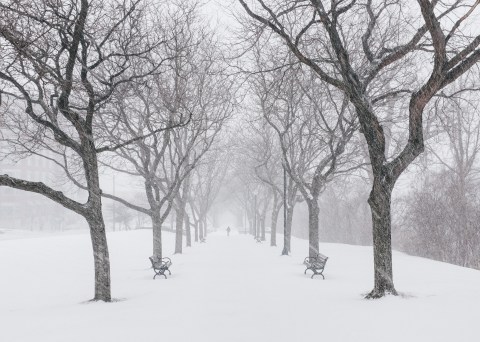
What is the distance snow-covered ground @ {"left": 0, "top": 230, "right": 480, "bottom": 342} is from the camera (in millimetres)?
6367

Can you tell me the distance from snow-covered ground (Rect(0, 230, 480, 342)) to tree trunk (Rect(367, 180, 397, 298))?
370 millimetres

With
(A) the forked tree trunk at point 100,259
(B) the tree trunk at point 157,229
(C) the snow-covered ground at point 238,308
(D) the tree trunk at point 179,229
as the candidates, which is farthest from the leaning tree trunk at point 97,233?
(D) the tree trunk at point 179,229

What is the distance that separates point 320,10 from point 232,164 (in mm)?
35483

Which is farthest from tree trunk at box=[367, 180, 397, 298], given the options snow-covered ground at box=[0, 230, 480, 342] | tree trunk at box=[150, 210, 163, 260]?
tree trunk at box=[150, 210, 163, 260]

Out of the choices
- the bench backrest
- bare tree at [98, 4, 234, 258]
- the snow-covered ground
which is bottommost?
the snow-covered ground

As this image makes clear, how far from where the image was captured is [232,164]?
4316cm

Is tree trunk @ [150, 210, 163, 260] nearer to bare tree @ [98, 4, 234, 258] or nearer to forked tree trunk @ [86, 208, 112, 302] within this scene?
bare tree @ [98, 4, 234, 258]

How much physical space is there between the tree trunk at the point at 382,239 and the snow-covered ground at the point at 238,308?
14.6 inches

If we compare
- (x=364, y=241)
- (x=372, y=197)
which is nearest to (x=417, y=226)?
(x=364, y=241)

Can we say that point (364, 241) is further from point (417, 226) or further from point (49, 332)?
point (49, 332)

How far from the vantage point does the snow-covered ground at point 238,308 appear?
20.9ft

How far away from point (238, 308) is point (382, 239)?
3.40 metres

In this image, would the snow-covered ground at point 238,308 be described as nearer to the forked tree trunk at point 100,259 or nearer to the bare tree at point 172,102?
the forked tree trunk at point 100,259

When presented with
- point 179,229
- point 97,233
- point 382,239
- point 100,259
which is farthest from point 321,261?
point 179,229
